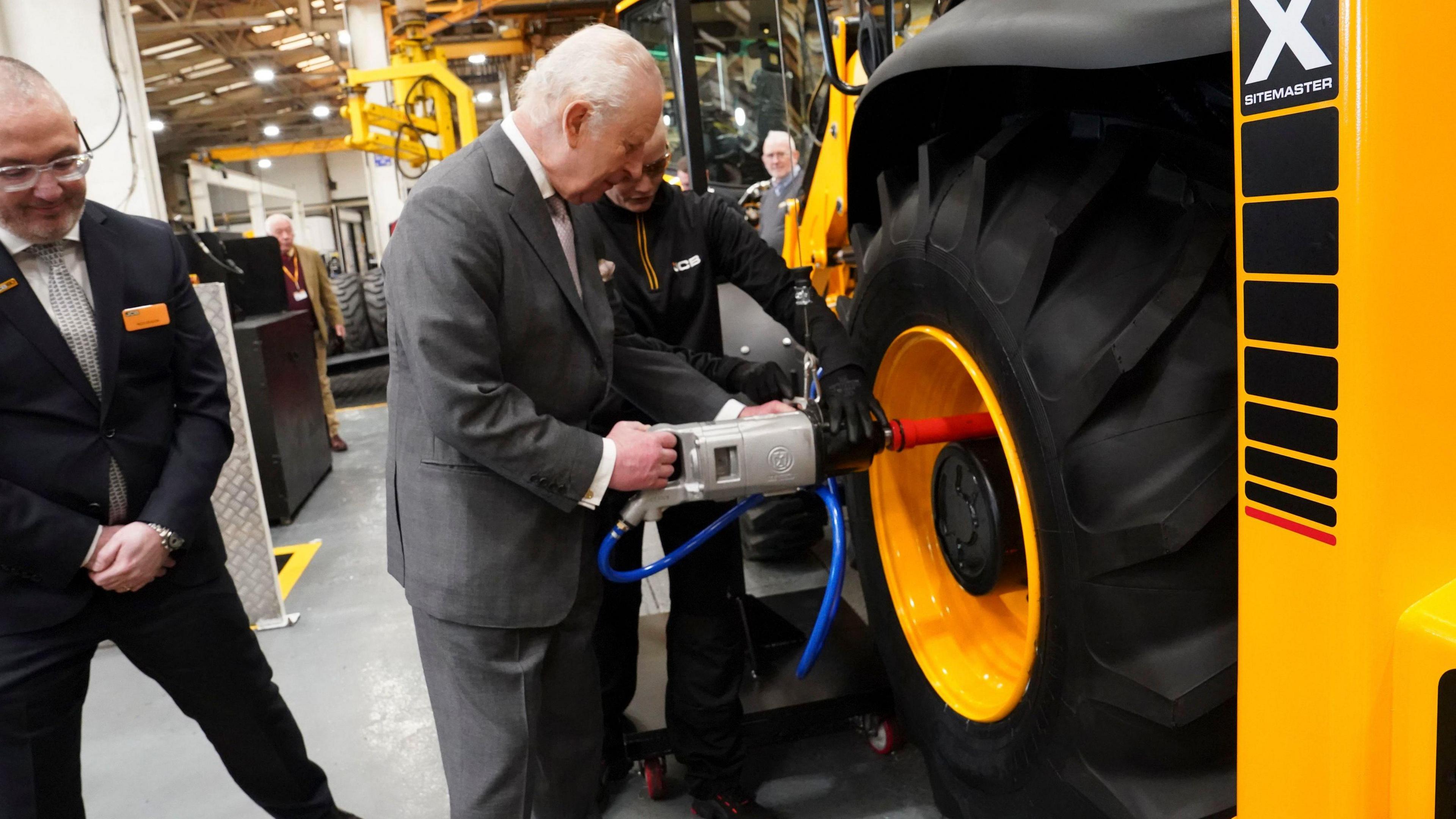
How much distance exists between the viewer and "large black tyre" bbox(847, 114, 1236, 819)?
4.12 feet

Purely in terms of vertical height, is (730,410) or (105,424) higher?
(105,424)

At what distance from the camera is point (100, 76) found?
5.03m

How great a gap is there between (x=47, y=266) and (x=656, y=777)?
6.21 ft

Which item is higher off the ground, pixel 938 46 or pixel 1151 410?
pixel 938 46

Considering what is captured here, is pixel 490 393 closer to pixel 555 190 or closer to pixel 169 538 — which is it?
pixel 555 190

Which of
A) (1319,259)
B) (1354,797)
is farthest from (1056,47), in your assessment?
(1354,797)

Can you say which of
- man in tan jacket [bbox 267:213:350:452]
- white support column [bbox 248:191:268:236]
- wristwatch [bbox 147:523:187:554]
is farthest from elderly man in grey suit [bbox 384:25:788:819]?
white support column [bbox 248:191:268:236]

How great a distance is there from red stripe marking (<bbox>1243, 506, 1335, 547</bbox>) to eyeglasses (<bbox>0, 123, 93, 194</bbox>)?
1978mm

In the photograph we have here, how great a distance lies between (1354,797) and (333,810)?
7.41ft

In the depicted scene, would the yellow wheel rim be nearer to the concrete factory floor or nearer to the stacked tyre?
the concrete factory floor

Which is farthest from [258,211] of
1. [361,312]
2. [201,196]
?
[361,312]

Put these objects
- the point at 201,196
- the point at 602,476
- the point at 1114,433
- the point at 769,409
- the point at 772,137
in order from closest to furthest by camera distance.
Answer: the point at 1114,433
the point at 602,476
the point at 769,409
the point at 772,137
the point at 201,196

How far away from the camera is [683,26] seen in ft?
8.92

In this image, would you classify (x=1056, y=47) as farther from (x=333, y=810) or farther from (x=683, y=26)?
(x=333, y=810)
